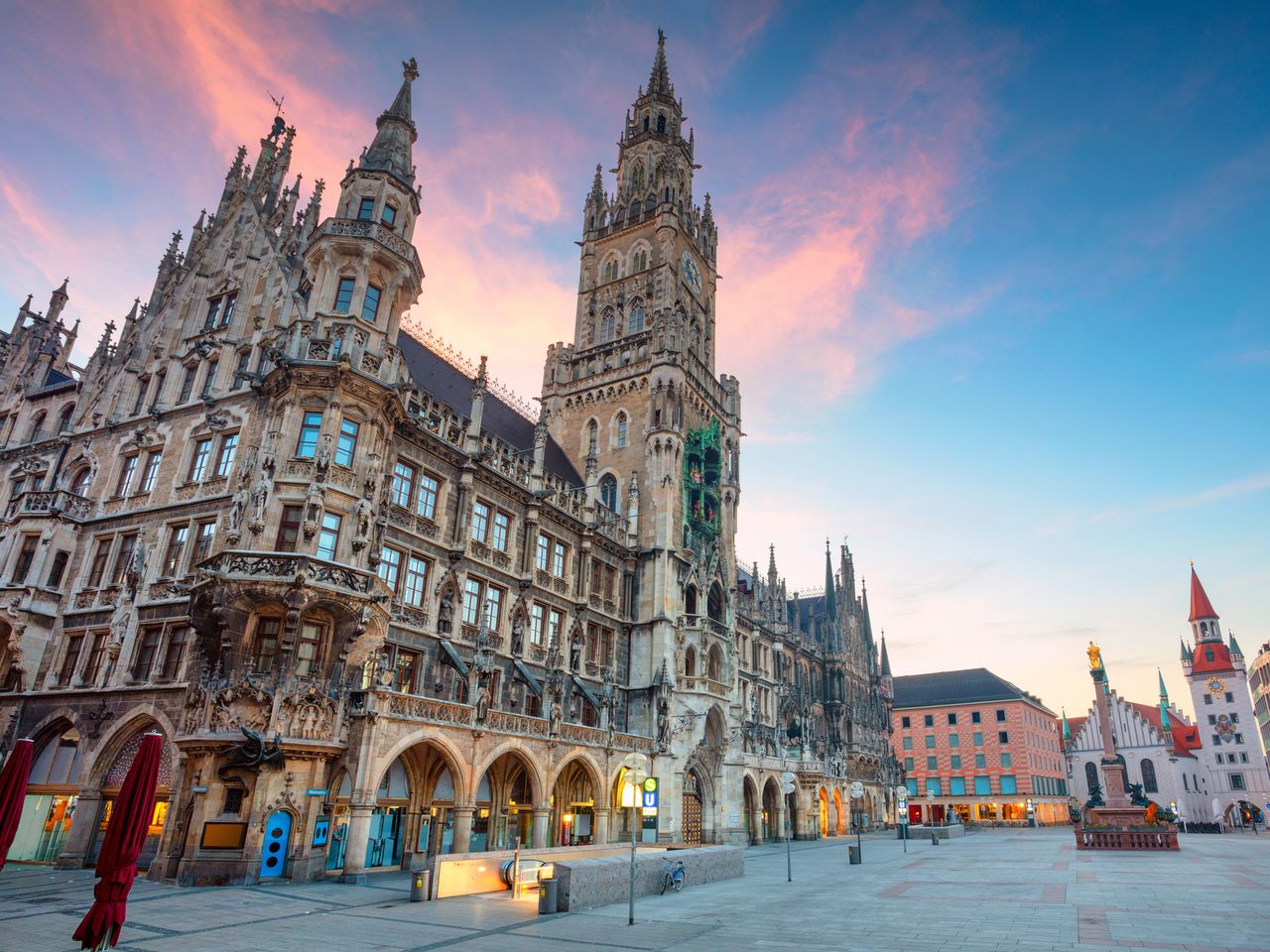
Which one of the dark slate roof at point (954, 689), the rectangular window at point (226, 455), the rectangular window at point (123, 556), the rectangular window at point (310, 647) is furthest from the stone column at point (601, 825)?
the dark slate roof at point (954, 689)

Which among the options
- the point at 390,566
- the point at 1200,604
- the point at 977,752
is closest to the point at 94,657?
the point at 390,566

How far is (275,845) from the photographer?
22.5m

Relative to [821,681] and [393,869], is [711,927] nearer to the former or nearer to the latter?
[393,869]

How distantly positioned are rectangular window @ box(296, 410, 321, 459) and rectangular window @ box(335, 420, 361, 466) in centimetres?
74

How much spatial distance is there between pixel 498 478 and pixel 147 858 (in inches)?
719

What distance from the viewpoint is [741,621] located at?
194 feet

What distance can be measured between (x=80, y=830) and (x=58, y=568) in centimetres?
1016

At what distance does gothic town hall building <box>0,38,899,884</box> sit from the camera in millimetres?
23609

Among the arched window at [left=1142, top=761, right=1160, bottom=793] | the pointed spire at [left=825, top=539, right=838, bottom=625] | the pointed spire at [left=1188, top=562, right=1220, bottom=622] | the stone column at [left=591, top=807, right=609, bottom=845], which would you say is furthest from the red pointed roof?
Answer: the stone column at [left=591, top=807, right=609, bottom=845]

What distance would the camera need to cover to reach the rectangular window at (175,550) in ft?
89.4

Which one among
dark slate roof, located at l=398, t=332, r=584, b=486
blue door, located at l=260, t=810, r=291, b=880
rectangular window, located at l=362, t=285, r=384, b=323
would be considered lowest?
blue door, located at l=260, t=810, r=291, b=880

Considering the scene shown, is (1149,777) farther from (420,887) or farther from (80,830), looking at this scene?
(80,830)

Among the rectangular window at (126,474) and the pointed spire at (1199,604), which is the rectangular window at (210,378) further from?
the pointed spire at (1199,604)

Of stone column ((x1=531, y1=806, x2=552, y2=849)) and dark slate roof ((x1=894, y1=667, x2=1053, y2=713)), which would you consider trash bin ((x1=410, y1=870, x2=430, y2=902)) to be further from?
dark slate roof ((x1=894, y1=667, x2=1053, y2=713))
